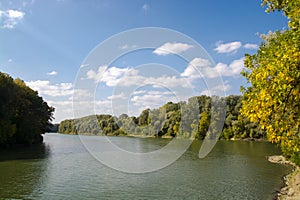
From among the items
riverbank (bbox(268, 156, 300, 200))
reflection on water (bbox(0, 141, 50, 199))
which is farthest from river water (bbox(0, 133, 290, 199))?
riverbank (bbox(268, 156, 300, 200))

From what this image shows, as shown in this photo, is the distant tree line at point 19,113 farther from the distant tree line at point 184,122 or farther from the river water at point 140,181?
the distant tree line at point 184,122

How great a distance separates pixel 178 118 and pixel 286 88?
91127 mm

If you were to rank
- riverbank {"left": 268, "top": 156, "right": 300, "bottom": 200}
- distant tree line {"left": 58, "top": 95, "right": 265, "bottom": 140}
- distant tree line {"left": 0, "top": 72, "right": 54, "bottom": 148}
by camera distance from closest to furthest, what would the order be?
riverbank {"left": 268, "top": 156, "right": 300, "bottom": 200} < distant tree line {"left": 0, "top": 72, "right": 54, "bottom": 148} < distant tree line {"left": 58, "top": 95, "right": 265, "bottom": 140}

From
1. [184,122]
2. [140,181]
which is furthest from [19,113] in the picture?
[184,122]

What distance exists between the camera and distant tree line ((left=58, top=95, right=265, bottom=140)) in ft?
281

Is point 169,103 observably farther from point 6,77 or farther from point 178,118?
point 6,77

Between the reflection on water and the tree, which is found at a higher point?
the tree

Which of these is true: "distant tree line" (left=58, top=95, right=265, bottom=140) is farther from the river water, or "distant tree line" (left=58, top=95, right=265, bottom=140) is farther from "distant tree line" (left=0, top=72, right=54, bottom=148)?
the river water

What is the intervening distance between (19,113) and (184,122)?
5113cm

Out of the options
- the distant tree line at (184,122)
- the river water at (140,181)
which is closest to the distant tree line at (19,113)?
the river water at (140,181)

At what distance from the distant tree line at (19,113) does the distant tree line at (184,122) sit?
3306 centimetres

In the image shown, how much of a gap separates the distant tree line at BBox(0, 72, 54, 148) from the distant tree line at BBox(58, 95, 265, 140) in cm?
3306

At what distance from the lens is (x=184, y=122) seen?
307ft

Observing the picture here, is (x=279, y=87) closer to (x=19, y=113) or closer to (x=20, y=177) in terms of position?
(x=20, y=177)
